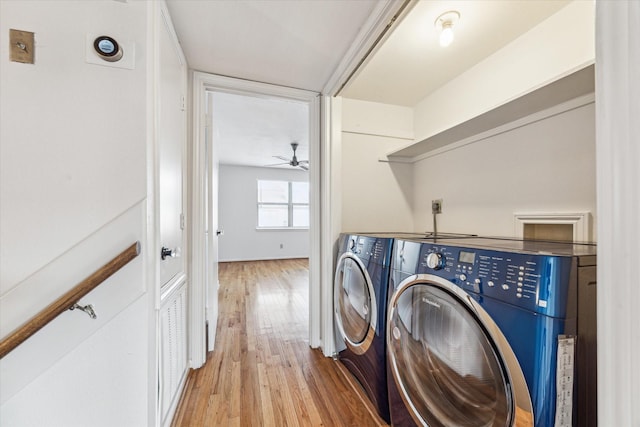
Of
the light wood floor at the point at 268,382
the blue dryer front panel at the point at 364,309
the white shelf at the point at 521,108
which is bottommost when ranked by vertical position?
the light wood floor at the point at 268,382

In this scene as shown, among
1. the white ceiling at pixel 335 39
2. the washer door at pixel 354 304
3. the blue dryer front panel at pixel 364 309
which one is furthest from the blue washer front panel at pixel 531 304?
the white ceiling at pixel 335 39

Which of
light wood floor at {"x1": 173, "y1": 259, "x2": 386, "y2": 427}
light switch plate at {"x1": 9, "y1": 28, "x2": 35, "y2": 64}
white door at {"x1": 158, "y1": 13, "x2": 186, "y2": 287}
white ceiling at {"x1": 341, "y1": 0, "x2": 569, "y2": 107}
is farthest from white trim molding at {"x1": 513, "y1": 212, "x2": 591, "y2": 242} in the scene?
light switch plate at {"x1": 9, "y1": 28, "x2": 35, "y2": 64}

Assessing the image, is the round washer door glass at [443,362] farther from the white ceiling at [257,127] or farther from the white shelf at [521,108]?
the white ceiling at [257,127]

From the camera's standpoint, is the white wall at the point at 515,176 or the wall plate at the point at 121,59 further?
the white wall at the point at 515,176

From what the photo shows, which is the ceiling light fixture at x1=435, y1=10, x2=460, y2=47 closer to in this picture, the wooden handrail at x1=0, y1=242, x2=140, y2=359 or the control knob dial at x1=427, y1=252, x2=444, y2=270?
the control knob dial at x1=427, y1=252, x2=444, y2=270

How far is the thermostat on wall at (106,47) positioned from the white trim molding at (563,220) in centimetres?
205

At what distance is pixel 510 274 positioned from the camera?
695 millimetres

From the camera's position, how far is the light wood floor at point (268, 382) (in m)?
1.34

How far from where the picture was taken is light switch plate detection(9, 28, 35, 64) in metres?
0.91

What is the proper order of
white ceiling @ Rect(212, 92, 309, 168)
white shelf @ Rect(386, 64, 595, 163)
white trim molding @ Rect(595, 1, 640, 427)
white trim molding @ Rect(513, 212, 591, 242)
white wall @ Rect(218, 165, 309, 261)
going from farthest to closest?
white wall @ Rect(218, 165, 309, 261)
white ceiling @ Rect(212, 92, 309, 168)
white trim molding @ Rect(513, 212, 591, 242)
white shelf @ Rect(386, 64, 595, 163)
white trim molding @ Rect(595, 1, 640, 427)

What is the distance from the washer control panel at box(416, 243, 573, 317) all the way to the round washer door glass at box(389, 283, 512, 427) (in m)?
0.09

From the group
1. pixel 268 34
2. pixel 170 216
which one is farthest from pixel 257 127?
pixel 170 216

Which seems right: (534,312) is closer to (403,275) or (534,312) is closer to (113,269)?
(403,275)

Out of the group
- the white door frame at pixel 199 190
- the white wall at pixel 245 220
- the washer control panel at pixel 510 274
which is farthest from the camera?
the white wall at pixel 245 220
